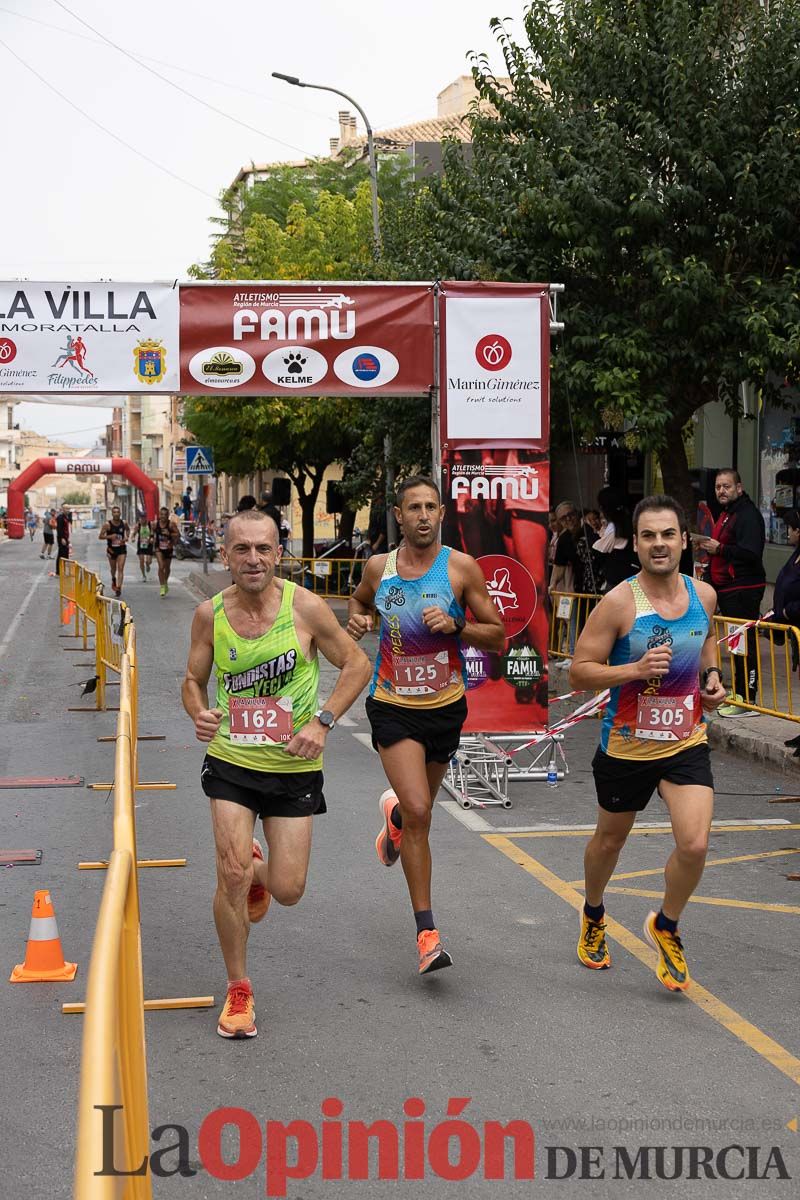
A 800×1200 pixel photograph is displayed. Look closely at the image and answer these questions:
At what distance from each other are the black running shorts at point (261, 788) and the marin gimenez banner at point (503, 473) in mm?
5366

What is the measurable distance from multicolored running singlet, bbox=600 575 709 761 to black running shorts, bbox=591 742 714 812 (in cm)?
3

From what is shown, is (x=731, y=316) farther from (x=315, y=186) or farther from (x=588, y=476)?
(x=315, y=186)

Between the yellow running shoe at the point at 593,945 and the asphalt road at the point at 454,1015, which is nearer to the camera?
the asphalt road at the point at 454,1015

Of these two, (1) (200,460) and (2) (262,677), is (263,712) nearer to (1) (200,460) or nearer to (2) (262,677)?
(2) (262,677)

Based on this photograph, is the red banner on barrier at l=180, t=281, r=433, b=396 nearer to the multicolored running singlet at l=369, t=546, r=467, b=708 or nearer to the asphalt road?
the asphalt road

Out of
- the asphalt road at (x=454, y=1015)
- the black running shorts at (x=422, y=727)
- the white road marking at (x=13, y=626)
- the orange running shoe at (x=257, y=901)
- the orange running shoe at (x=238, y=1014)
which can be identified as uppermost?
the black running shorts at (x=422, y=727)

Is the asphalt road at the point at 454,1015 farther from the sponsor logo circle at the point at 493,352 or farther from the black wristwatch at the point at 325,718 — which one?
the sponsor logo circle at the point at 493,352

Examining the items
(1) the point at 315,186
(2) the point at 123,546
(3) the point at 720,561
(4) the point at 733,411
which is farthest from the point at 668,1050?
(1) the point at 315,186

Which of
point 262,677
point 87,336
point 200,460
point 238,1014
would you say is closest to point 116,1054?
point 238,1014

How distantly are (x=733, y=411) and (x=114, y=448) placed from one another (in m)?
156

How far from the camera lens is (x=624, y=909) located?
282 inches

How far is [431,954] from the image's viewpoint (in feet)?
19.5

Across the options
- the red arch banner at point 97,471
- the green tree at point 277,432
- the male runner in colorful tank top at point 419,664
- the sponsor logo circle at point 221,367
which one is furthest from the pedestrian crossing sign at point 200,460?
the male runner in colorful tank top at point 419,664

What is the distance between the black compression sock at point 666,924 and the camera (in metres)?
5.79
